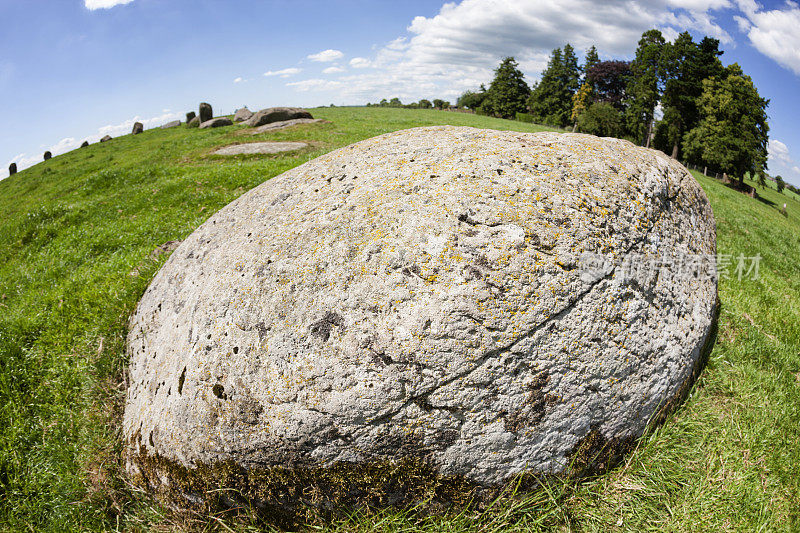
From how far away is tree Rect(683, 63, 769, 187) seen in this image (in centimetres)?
3975

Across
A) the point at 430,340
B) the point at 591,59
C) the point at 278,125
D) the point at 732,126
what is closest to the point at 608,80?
the point at 591,59

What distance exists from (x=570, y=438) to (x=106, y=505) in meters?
4.90

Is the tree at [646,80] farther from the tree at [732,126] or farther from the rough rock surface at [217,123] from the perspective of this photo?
the rough rock surface at [217,123]

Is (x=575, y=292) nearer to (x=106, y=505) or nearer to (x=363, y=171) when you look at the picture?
(x=363, y=171)

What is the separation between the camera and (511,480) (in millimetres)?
3527

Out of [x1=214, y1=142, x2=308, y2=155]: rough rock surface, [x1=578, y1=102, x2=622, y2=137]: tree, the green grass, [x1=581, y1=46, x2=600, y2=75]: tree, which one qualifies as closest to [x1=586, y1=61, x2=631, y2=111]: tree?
[x1=581, y1=46, x2=600, y2=75]: tree

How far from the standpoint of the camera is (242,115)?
1400 inches

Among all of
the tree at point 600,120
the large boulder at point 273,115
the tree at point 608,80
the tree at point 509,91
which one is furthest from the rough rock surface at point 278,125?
the tree at point 608,80

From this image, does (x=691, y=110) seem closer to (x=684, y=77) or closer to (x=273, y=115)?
(x=684, y=77)

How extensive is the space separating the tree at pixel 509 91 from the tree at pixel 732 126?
1468 inches

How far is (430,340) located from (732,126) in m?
52.8

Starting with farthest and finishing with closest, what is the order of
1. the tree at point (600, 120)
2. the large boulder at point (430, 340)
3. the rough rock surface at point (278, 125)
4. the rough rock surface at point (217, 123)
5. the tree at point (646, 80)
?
1. the tree at point (646, 80)
2. the tree at point (600, 120)
3. the rough rock surface at point (217, 123)
4. the rough rock surface at point (278, 125)
5. the large boulder at point (430, 340)

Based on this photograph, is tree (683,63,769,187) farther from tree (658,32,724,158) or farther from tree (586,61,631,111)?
tree (586,61,631,111)

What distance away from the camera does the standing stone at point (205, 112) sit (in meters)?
36.1
